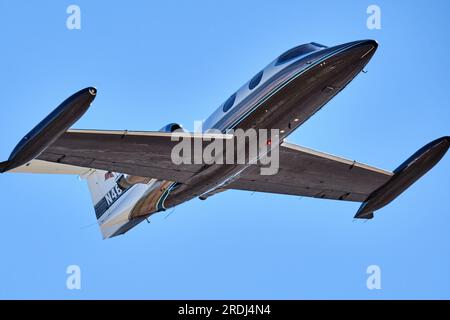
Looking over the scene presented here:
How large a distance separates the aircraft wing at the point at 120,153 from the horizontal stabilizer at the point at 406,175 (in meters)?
8.70

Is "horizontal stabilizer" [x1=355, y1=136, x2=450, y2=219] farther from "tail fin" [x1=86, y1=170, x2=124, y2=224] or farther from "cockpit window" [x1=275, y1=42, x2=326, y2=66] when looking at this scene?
"tail fin" [x1=86, y1=170, x2=124, y2=224]

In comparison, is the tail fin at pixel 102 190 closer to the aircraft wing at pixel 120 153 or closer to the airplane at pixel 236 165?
the airplane at pixel 236 165

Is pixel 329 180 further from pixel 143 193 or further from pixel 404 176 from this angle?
pixel 143 193

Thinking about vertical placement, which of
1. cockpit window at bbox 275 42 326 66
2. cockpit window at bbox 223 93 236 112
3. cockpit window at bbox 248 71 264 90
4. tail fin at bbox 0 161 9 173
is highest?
cockpit window at bbox 275 42 326 66

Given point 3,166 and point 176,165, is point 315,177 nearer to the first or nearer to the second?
point 176,165

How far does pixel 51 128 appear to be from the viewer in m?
26.0

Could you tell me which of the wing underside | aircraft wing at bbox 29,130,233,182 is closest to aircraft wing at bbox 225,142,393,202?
the wing underside

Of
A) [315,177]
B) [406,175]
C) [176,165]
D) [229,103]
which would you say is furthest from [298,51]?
[406,175]

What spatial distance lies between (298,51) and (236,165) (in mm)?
4438

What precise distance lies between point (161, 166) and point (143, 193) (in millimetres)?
2588

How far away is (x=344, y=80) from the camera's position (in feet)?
90.8

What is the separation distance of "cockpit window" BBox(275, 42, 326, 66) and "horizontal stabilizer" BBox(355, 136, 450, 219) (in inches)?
301

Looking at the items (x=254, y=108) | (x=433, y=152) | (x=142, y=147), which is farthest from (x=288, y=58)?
(x=433, y=152)

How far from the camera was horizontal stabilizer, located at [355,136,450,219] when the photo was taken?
33.9m
